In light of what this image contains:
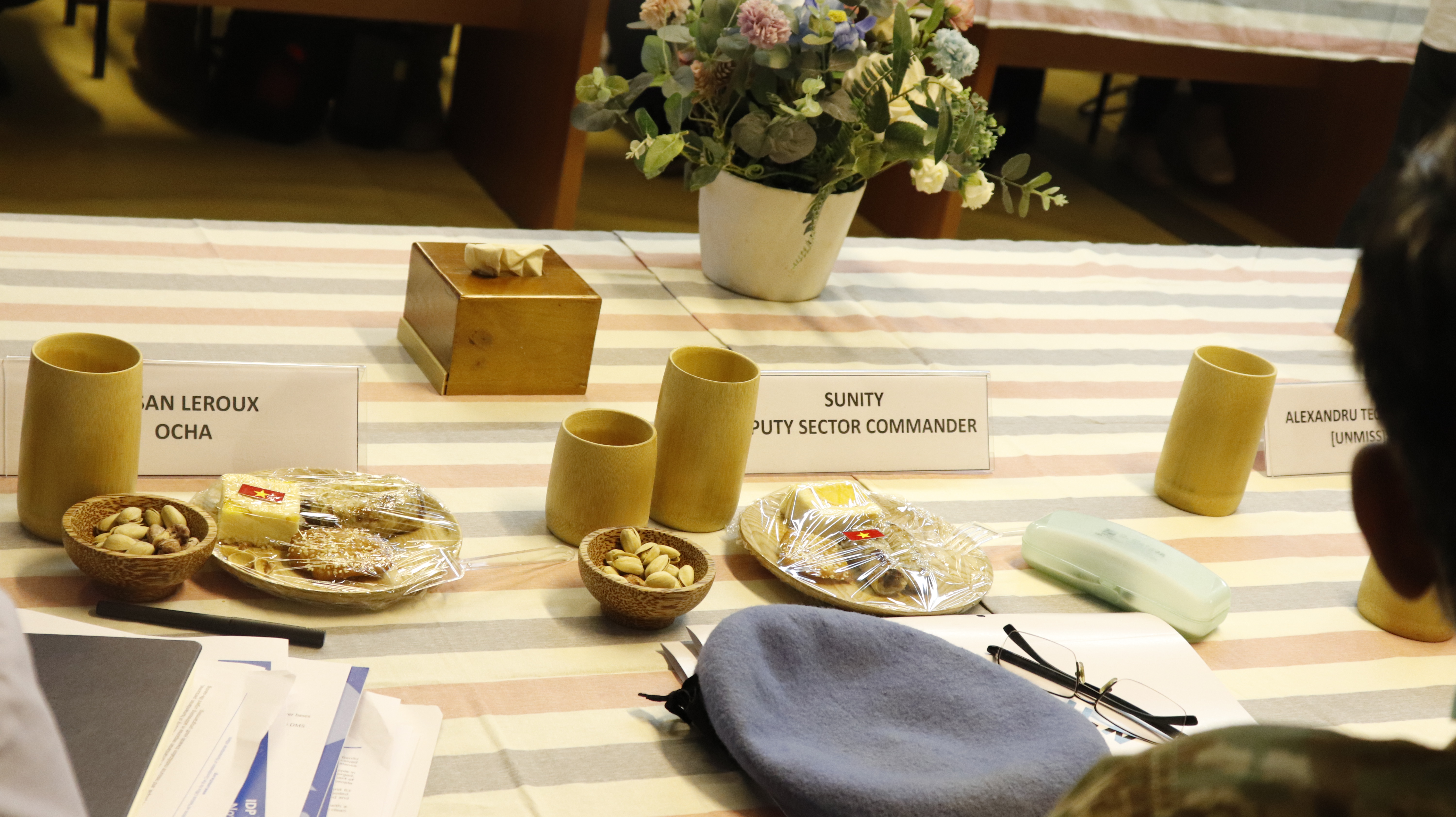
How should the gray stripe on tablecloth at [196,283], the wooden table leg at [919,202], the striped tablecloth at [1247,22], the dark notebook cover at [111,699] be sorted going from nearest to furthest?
the dark notebook cover at [111,699] < the gray stripe on tablecloth at [196,283] < the striped tablecloth at [1247,22] < the wooden table leg at [919,202]

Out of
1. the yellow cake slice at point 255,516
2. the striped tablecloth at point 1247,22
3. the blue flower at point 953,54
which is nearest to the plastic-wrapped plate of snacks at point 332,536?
the yellow cake slice at point 255,516

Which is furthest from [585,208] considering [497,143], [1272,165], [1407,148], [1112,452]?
[1407,148]

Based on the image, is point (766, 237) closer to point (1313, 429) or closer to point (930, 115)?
point (930, 115)

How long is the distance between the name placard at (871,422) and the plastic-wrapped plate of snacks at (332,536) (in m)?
0.28

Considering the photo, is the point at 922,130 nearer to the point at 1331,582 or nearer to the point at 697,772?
the point at 1331,582

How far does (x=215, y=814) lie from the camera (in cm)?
58

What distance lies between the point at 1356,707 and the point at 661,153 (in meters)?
0.76

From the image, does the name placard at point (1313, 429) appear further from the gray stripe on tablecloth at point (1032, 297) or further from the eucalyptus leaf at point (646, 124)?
the eucalyptus leaf at point (646, 124)

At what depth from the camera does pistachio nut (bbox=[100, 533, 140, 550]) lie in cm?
73

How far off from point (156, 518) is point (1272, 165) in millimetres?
3401

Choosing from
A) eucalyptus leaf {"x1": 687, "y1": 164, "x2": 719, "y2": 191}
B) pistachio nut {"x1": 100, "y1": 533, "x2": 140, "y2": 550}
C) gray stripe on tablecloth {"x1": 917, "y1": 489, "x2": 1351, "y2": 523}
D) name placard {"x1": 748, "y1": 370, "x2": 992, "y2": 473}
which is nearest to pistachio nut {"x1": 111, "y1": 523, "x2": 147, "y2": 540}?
pistachio nut {"x1": 100, "y1": 533, "x2": 140, "y2": 550}

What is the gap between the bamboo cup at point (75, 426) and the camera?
756mm

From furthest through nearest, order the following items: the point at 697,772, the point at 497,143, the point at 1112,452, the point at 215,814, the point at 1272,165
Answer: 1. the point at 1272,165
2. the point at 497,143
3. the point at 1112,452
4. the point at 697,772
5. the point at 215,814

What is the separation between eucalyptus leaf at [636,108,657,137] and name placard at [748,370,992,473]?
36 cm
